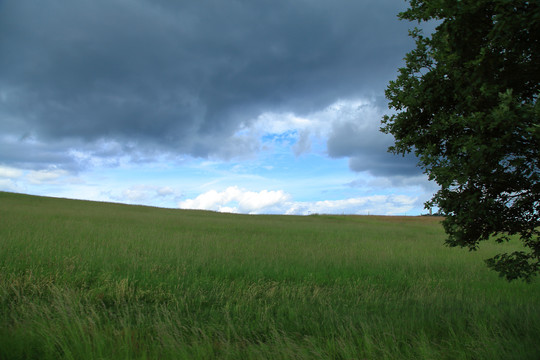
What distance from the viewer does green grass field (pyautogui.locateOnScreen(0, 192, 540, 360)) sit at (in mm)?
5797

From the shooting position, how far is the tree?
645 centimetres

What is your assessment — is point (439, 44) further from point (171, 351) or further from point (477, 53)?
point (171, 351)

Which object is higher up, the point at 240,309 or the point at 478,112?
the point at 478,112

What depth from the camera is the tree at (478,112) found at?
645cm

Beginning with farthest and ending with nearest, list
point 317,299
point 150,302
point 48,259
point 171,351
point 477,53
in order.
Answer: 1. point 48,259
2. point 317,299
3. point 150,302
4. point 477,53
5. point 171,351

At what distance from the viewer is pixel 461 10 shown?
22.7 feet

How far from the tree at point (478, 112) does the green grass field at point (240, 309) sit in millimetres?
2372

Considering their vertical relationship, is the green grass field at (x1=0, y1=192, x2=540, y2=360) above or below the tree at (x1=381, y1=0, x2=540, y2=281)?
below

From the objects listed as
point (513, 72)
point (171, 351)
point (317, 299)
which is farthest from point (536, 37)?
point (171, 351)

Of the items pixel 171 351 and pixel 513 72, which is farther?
pixel 513 72

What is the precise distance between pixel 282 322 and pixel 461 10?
25.0 ft

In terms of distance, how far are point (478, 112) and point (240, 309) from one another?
6.66 meters

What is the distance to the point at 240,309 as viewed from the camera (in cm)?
761

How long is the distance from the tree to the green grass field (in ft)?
7.78
